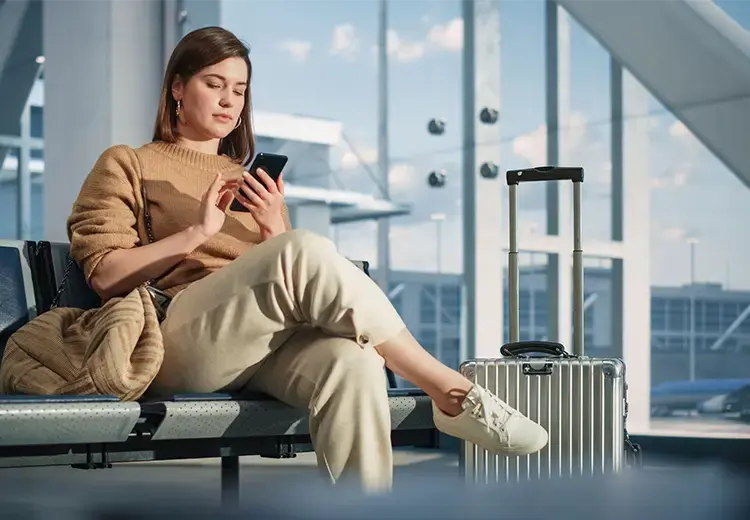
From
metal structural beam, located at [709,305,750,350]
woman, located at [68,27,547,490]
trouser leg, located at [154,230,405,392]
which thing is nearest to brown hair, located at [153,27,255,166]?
woman, located at [68,27,547,490]

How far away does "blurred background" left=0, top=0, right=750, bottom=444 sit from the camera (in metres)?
5.04

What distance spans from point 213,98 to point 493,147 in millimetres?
3110

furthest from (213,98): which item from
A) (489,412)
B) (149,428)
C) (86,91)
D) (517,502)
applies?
(86,91)

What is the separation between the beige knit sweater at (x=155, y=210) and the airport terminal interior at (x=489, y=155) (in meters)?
2.20

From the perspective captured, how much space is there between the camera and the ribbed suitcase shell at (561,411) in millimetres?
2338

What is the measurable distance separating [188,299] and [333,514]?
0.93 metres

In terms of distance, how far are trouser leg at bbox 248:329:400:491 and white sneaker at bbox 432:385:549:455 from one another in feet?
0.52

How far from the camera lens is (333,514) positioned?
1.20 metres

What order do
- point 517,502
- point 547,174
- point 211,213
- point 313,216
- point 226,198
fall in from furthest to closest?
point 313,216 < point 547,174 < point 226,198 < point 211,213 < point 517,502

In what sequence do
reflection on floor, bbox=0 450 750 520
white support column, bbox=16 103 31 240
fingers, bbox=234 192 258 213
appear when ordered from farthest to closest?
1. white support column, bbox=16 103 31 240
2. fingers, bbox=234 192 258 213
3. reflection on floor, bbox=0 450 750 520

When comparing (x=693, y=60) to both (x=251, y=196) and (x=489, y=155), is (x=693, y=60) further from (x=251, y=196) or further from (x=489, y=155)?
(x=251, y=196)

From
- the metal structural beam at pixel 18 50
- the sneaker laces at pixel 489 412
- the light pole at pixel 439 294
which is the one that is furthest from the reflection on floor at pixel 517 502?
the metal structural beam at pixel 18 50

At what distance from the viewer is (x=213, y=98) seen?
2488mm

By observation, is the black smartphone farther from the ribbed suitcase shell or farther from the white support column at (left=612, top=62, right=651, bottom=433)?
the white support column at (left=612, top=62, right=651, bottom=433)
